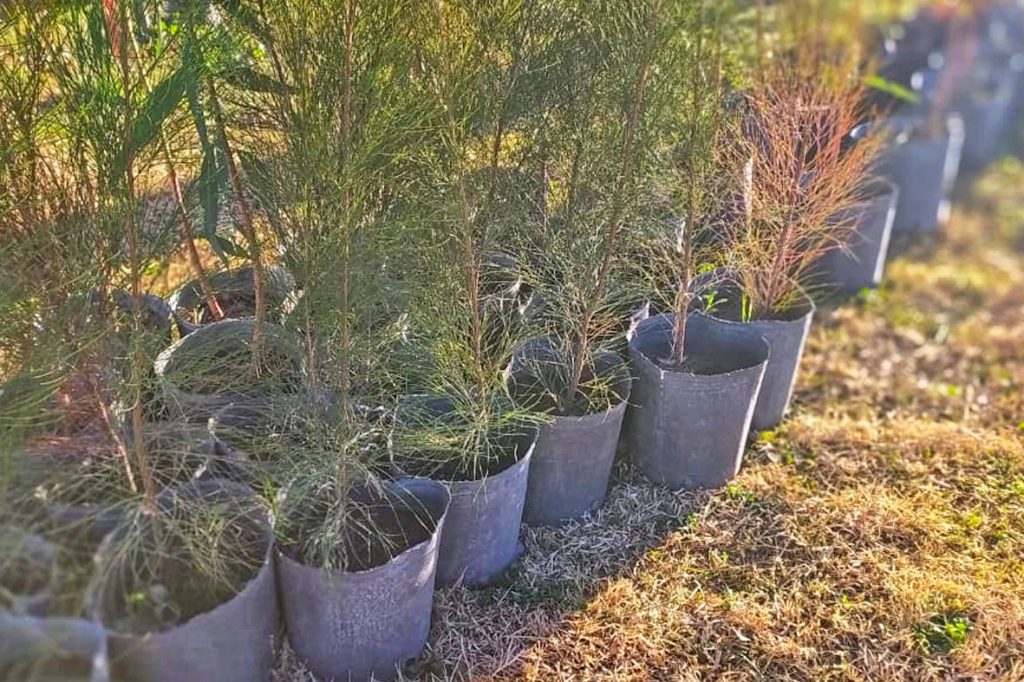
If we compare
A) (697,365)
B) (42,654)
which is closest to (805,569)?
(697,365)

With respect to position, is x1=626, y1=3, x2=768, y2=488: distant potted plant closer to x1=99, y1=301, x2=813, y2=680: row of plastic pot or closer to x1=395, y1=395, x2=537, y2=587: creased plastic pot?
x1=99, y1=301, x2=813, y2=680: row of plastic pot

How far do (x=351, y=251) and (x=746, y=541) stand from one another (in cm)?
141

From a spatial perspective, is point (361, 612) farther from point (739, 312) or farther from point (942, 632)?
point (739, 312)

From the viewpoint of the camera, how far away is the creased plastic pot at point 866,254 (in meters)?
3.86

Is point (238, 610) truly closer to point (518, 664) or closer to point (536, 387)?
point (518, 664)

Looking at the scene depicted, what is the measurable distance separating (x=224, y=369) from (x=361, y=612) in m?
0.86

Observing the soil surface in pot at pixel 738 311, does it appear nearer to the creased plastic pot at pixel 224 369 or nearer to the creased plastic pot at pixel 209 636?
the creased plastic pot at pixel 224 369

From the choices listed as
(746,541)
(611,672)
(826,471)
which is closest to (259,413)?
(611,672)

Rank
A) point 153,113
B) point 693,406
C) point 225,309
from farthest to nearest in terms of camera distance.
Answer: point 225,309
point 693,406
point 153,113

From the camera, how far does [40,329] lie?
204 cm

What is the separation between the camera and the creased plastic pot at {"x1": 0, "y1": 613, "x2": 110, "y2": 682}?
147 centimetres

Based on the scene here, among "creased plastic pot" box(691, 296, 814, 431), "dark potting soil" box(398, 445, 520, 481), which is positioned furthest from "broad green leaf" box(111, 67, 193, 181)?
"creased plastic pot" box(691, 296, 814, 431)

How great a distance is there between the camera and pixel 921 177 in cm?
471

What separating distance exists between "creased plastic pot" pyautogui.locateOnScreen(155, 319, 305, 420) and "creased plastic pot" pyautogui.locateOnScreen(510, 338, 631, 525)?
69 cm
